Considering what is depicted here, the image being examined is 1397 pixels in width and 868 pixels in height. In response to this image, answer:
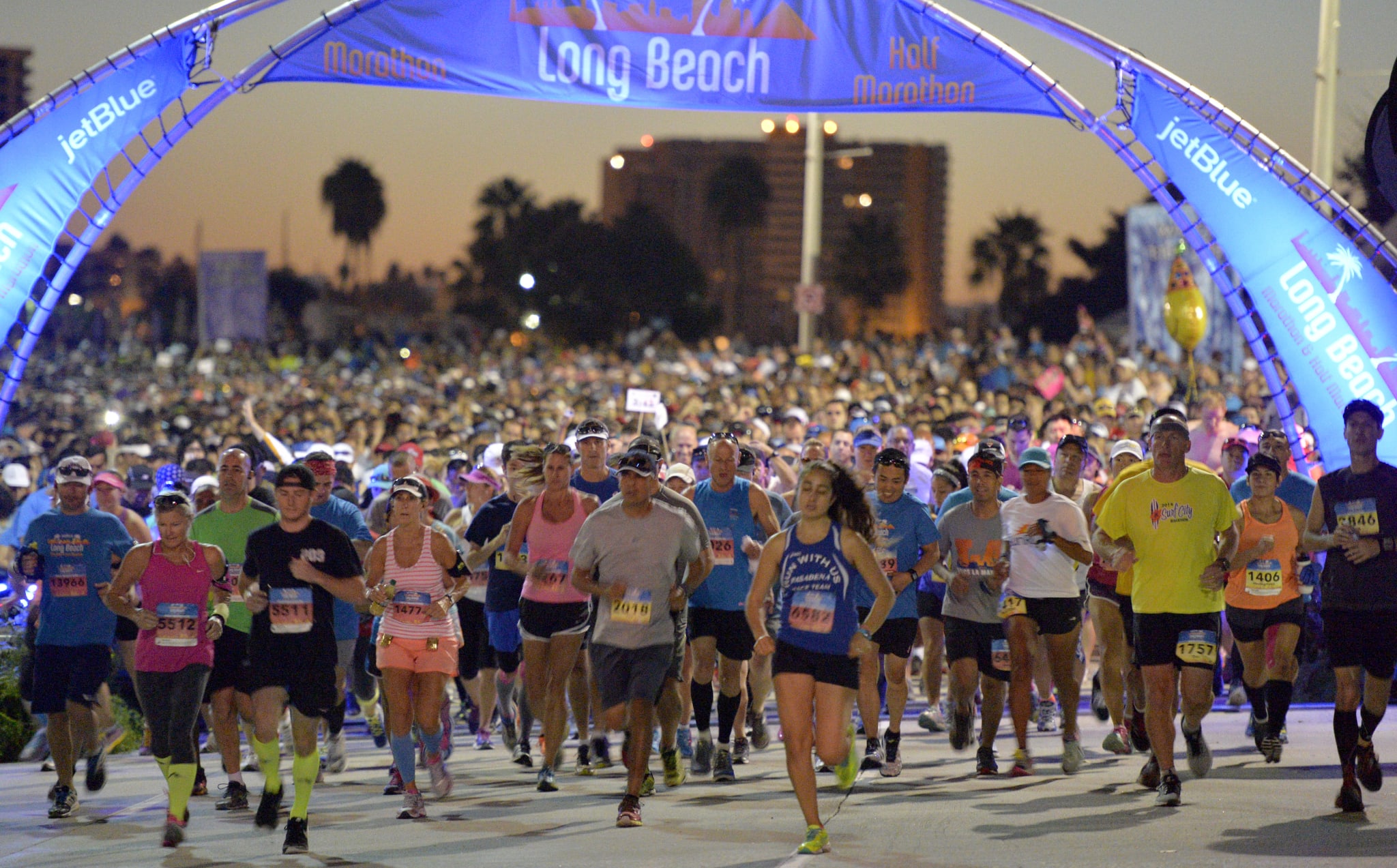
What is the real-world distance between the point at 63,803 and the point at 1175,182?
9.09 metres

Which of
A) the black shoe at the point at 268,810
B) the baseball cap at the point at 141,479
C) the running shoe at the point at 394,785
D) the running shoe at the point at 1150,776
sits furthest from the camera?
the baseball cap at the point at 141,479

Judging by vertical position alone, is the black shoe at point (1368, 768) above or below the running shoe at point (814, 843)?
above

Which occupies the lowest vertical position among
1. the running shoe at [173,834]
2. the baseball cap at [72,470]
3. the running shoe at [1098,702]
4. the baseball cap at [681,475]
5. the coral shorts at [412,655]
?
the running shoe at [173,834]

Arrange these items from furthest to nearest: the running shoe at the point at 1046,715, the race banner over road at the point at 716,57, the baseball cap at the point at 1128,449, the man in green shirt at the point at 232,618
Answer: the race banner over road at the point at 716,57 < the running shoe at the point at 1046,715 < the baseball cap at the point at 1128,449 < the man in green shirt at the point at 232,618

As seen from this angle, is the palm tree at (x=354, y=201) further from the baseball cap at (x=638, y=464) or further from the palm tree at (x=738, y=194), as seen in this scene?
the baseball cap at (x=638, y=464)

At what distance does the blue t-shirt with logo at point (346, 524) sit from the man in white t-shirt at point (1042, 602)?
3.90 meters

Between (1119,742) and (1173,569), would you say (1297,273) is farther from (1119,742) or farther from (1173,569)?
(1173,569)

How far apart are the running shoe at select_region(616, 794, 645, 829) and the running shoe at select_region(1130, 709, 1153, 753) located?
3392mm

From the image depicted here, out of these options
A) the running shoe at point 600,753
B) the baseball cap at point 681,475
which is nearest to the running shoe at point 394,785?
the running shoe at point 600,753

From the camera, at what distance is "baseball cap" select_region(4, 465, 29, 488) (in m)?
15.5

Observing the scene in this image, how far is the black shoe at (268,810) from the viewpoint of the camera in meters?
8.02

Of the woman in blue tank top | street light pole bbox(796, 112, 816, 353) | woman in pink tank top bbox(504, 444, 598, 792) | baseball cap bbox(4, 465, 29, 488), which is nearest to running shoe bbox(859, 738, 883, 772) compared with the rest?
woman in pink tank top bbox(504, 444, 598, 792)

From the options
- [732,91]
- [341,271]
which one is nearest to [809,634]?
[732,91]

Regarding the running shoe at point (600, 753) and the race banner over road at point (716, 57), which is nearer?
the running shoe at point (600, 753)
